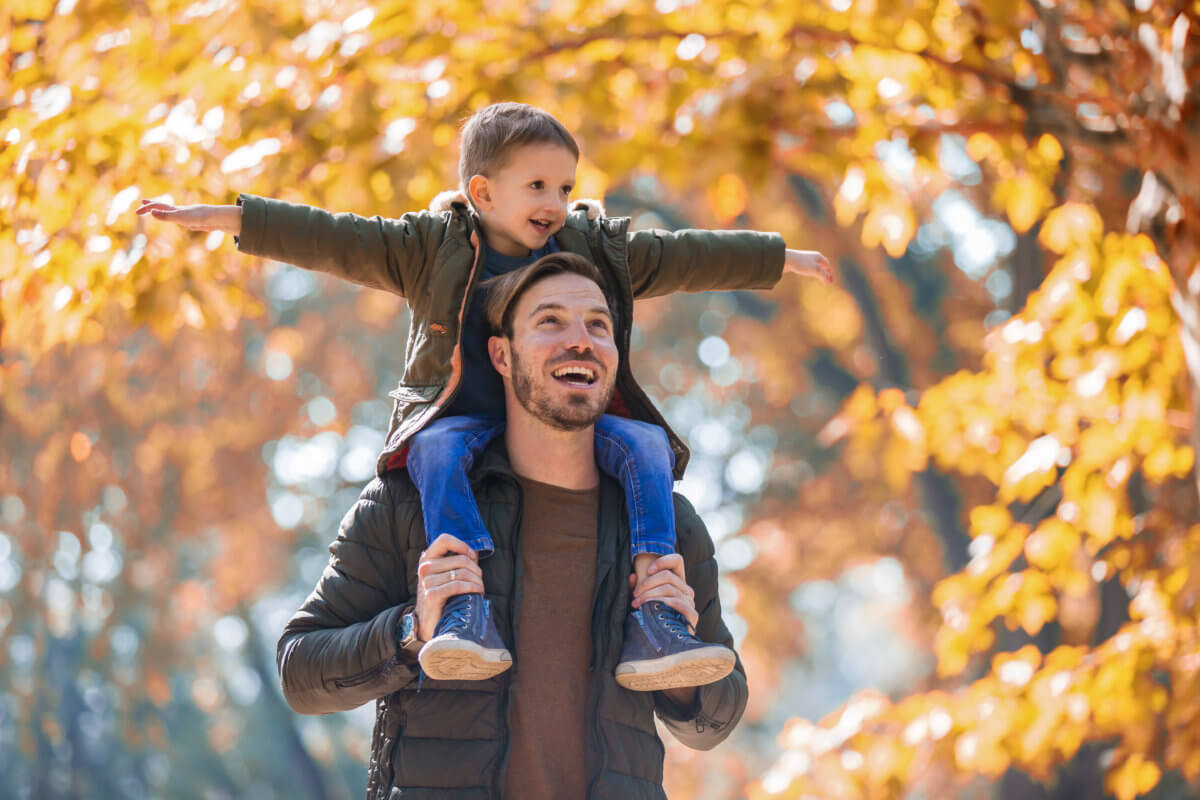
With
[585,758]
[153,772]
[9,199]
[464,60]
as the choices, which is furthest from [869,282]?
[153,772]

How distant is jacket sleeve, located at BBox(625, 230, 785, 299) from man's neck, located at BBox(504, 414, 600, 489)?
1.44 feet

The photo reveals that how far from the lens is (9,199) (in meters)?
4.14

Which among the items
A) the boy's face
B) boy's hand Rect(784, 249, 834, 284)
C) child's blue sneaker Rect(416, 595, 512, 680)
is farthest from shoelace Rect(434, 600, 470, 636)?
boy's hand Rect(784, 249, 834, 284)

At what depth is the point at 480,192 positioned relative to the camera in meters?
3.12

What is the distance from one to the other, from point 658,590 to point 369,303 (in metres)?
11.5

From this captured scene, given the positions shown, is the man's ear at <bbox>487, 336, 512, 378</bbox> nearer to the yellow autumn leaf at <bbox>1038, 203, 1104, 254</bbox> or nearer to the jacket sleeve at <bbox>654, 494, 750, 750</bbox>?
the jacket sleeve at <bbox>654, 494, 750, 750</bbox>

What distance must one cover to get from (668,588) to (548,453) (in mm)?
423

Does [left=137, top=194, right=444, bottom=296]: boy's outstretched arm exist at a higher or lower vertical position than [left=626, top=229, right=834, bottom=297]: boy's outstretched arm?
higher

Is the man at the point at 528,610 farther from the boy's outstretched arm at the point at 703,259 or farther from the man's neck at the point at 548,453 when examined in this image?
the boy's outstretched arm at the point at 703,259

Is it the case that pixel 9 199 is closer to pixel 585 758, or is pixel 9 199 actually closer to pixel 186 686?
pixel 585 758

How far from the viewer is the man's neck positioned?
3000mm

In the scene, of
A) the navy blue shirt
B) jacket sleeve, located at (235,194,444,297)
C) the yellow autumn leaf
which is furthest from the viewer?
the yellow autumn leaf

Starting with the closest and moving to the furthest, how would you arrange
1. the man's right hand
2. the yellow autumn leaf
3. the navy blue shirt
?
1. the man's right hand
2. the navy blue shirt
3. the yellow autumn leaf

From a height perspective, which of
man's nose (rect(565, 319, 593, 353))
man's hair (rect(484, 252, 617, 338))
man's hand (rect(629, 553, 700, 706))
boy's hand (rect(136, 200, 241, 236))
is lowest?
man's hand (rect(629, 553, 700, 706))
